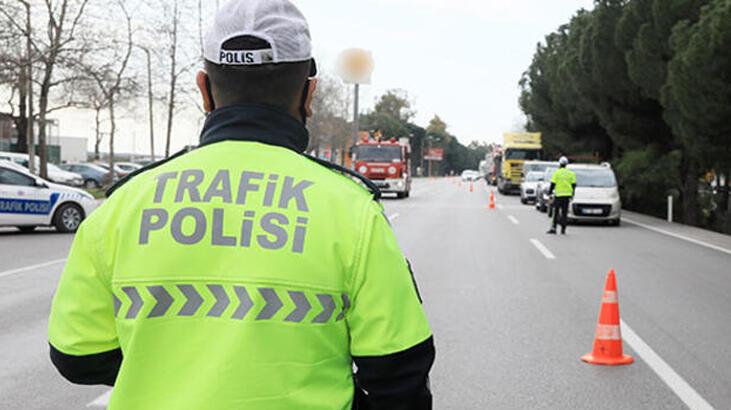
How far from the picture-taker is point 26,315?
952cm

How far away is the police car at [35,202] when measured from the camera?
18.9 metres

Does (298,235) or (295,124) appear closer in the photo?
(298,235)

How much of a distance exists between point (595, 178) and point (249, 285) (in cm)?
2627

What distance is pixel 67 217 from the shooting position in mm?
20156

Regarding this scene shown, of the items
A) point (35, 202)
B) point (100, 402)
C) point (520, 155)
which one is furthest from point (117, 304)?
point (520, 155)

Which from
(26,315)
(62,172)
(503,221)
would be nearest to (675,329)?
(26,315)

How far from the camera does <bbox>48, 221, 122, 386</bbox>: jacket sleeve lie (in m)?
2.03

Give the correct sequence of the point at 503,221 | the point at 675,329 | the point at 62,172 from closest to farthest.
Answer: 1. the point at 675,329
2. the point at 503,221
3. the point at 62,172

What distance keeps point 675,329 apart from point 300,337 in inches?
318

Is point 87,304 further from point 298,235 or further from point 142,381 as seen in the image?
point 298,235

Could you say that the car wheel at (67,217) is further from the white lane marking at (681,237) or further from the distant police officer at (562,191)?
the white lane marking at (681,237)

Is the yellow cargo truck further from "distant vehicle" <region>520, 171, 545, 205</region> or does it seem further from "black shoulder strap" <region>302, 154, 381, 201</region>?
"black shoulder strap" <region>302, 154, 381, 201</region>

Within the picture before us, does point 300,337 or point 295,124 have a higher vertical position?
point 295,124

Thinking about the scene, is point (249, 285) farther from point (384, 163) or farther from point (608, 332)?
point (384, 163)
